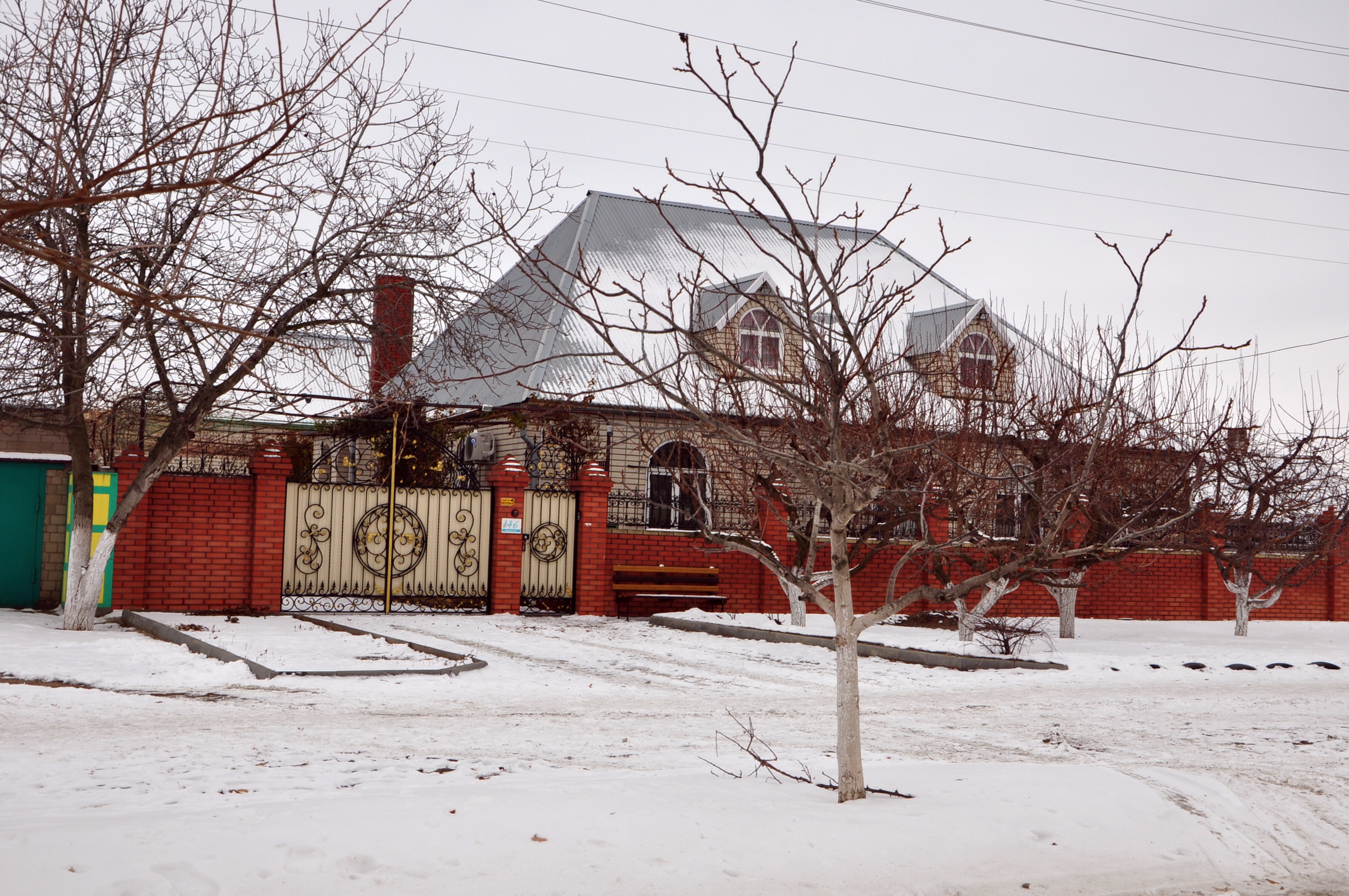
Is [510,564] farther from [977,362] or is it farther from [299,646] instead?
[977,362]

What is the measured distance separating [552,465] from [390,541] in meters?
3.17

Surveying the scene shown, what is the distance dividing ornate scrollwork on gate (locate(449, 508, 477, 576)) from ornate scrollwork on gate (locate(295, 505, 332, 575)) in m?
1.93

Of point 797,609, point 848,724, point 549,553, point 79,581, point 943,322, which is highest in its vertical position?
point 943,322

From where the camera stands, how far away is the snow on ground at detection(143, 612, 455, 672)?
35.0ft

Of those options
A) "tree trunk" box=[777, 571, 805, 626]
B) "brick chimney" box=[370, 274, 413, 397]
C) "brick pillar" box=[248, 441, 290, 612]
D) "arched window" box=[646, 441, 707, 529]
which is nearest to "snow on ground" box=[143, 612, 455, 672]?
"brick pillar" box=[248, 441, 290, 612]

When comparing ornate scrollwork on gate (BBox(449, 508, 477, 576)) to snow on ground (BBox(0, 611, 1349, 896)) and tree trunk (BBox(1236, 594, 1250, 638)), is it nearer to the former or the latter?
snow on ground (BBox(0, 611, 1349, 896))

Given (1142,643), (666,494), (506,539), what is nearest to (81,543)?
(506,539)

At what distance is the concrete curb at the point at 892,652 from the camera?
12508 millimetres

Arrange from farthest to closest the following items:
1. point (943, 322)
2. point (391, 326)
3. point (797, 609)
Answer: point (943, 322)
point (797, 609)
point (391, 326)

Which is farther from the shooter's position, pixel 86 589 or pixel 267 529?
pixel 267 529

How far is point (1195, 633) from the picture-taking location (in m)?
18.3

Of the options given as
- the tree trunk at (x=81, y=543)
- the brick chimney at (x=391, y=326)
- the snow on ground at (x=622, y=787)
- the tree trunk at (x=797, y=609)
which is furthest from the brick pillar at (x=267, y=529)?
the tree trunk at (x=797, y=609)

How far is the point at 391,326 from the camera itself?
43.0 ft

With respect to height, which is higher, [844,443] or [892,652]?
[844,443]
